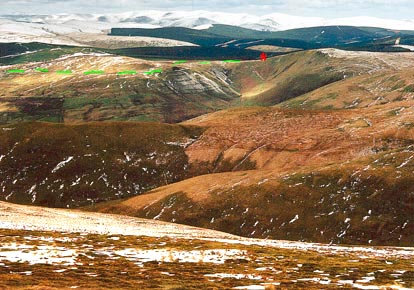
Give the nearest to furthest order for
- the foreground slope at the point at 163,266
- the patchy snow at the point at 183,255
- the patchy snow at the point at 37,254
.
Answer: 1. the foreground slope at the point at 163,266
2. the patchy snow at the point at 37,254
3. the patchy snow at the point at 183,255

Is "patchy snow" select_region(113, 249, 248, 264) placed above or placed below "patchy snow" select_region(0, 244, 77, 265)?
below

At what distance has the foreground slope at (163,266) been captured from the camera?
1533 inches

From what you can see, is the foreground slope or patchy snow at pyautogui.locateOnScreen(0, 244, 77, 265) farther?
patchy snow at pyautogui.locateOnScreen(0, 244, 77, 265)

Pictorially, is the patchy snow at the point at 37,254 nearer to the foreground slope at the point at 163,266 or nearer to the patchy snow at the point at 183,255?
the foreground slope at the point at 163,266

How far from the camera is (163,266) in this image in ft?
162

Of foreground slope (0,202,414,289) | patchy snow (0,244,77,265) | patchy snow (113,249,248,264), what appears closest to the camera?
foreground slope (0,202,414,289)

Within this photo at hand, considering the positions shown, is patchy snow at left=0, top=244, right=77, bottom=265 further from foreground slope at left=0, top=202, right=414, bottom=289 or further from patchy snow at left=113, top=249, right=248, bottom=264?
patchy snow at left=113, top=249, right=248, bottom=264

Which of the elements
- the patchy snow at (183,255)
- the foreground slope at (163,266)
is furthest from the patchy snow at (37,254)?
the patchy snow at (183,255)

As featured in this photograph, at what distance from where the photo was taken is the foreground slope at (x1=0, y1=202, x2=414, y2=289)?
128 feet

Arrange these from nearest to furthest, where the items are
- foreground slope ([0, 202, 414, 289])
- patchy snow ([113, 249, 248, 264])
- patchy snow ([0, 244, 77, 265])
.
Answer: foreground slope ([0, 202, 414, 289]) < patchy snow ([0, 244, 77, 265]) < patchy snow ([113, 249, 248, 264])

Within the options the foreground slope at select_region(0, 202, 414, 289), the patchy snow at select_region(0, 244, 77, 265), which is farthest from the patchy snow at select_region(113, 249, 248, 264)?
the patchy snow at select_region(0, 244, 77, 265)

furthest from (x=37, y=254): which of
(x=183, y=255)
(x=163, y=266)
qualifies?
(x=183, y=255)

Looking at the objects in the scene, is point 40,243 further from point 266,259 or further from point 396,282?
point 396,282

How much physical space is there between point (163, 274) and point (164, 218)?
157715 millimetres
